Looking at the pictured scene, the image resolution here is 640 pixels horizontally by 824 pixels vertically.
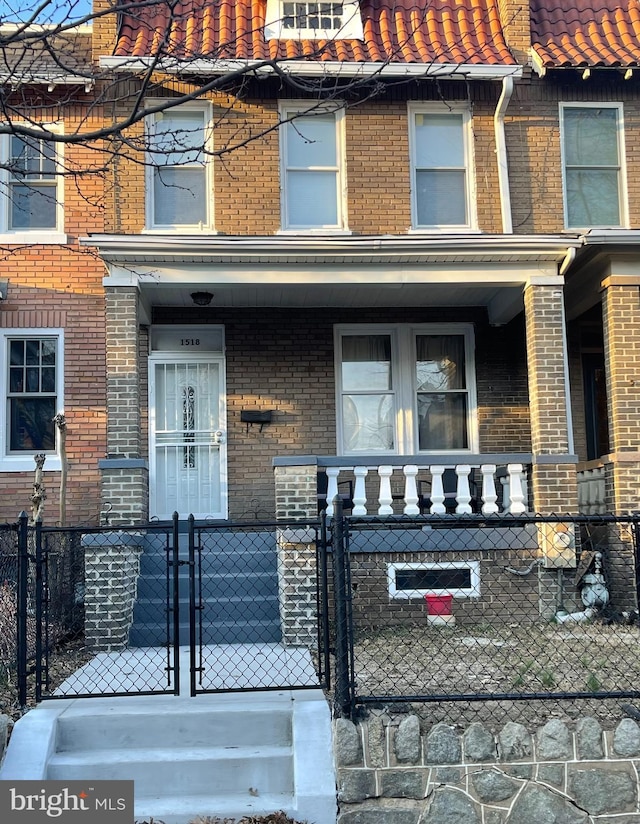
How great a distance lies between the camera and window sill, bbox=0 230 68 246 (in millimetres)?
11102

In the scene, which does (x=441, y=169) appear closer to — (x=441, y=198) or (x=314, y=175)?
(x=441, y=198)

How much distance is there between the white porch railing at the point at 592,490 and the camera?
10445 mm

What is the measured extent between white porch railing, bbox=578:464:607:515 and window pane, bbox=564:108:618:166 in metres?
3.99

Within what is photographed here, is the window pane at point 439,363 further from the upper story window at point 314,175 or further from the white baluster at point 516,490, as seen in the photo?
the white baluster at point 516,490

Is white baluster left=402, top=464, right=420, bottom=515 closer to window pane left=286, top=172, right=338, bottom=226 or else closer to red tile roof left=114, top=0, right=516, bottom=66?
window pane left=286, top=172, right=338, bottom=226

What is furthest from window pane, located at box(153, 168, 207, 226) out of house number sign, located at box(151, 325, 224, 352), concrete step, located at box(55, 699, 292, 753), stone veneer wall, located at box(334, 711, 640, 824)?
stone veneer wall, located at box(334, 711, 640, 824)

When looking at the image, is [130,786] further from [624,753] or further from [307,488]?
[307,488]

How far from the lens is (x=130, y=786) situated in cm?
524

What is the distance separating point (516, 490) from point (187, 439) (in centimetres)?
420

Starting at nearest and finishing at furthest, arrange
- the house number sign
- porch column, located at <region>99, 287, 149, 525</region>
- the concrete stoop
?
the concrete stoop
porch column, located at <region>99, 287, 149, 525</region>
the house number sign

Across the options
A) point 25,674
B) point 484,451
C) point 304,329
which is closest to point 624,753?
point 25,674

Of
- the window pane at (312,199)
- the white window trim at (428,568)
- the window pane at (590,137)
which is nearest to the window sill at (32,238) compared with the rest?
the window pane at (312,199)

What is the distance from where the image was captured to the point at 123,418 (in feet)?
30.4

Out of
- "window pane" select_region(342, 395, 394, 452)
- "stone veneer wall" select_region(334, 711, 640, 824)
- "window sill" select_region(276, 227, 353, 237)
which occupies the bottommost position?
"stone veneer wall" select_region(334, 711, 640, 824)
